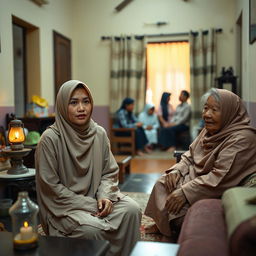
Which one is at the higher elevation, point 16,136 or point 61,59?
point 61,59

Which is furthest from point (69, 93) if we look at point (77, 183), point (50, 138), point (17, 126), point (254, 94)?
point (254, 94)

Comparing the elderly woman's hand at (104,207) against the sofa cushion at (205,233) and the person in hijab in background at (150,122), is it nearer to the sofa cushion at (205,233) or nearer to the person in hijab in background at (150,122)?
the sofa cushion at (205,233)

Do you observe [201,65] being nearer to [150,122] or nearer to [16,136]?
[150,122]

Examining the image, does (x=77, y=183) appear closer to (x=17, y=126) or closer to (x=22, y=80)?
(x=17, y=126)

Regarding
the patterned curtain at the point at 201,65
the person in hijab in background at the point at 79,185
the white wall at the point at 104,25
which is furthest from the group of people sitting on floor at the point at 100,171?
the patterned curtain at the point at 201,65

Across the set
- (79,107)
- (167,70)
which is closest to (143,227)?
(79,107)

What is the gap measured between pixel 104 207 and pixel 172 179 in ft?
2.46

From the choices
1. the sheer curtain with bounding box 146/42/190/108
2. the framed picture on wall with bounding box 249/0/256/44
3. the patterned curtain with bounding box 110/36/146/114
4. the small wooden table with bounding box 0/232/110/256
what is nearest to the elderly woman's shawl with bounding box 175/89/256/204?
the small wooden table with bounding box 0/232/110/256

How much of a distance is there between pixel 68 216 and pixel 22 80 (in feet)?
13.9

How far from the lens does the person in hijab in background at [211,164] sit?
2.08 m

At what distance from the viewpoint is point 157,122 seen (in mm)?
7031

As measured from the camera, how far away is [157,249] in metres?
1.17

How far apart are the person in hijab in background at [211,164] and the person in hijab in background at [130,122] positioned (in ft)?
12.9

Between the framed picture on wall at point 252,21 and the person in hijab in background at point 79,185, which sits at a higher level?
the framed picture on wall at point 252,21
